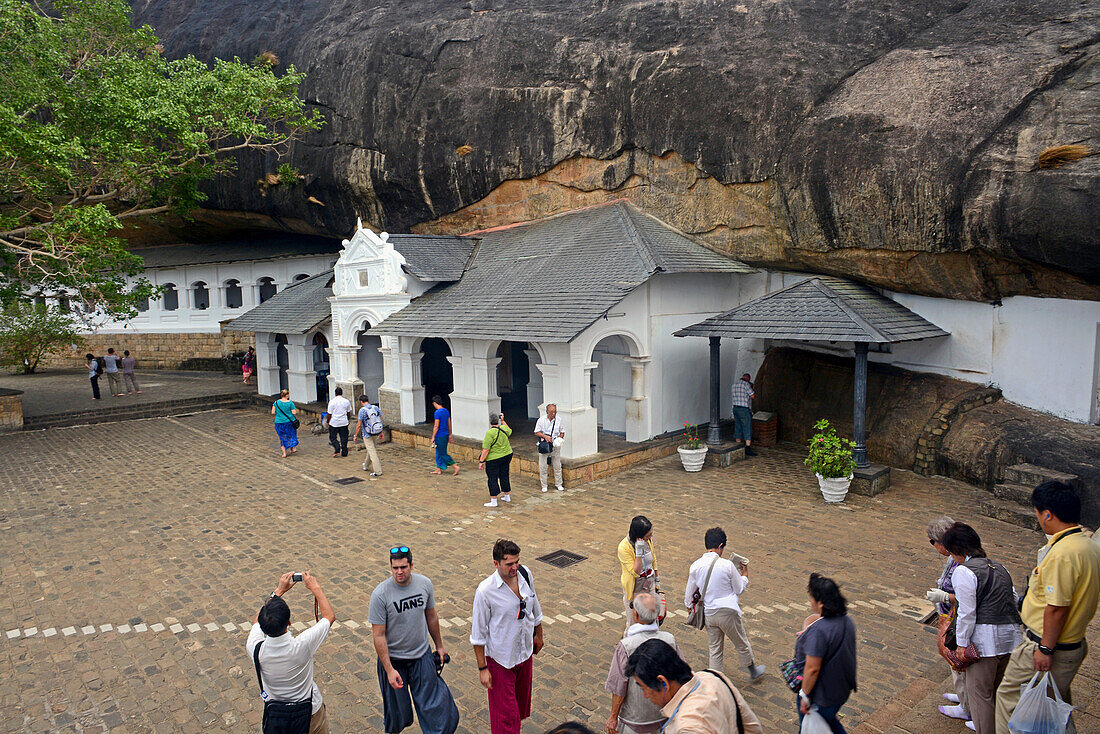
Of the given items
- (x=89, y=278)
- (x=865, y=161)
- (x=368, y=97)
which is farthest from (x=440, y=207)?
(x=865, y=161)

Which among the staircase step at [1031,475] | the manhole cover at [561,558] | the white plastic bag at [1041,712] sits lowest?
the manhole cover at [561,558]

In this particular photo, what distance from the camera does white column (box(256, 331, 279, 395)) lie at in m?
23.7

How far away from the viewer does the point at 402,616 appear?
497 centimetres

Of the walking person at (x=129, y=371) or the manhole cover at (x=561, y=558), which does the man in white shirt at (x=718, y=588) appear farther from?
the walking person at (x=129, y=371)

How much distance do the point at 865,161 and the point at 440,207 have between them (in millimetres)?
12986

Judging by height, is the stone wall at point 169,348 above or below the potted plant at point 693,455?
above

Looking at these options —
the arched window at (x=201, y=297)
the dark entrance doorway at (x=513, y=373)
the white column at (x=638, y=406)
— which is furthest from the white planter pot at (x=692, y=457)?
the arched window at (x=201, y=297)

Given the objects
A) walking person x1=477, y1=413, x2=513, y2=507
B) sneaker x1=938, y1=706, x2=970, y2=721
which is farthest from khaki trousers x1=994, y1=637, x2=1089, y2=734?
walking person x1=477, y1=413, x2=513, y2=507

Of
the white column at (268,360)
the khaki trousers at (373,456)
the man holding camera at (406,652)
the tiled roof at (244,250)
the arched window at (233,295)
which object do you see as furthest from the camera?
the arched window at (233,295)

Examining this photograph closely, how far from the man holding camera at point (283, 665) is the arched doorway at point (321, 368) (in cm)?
1806

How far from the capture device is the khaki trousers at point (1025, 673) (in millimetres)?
4484

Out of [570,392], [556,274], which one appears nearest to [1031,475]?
[570,392]

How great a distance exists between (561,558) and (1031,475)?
24.9 ft

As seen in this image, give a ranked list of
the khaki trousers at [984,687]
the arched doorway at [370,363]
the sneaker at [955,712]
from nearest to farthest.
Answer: the khaki trousers at [984,687] < the sneaker at [955,712] < the arched doorway at [370,363]
